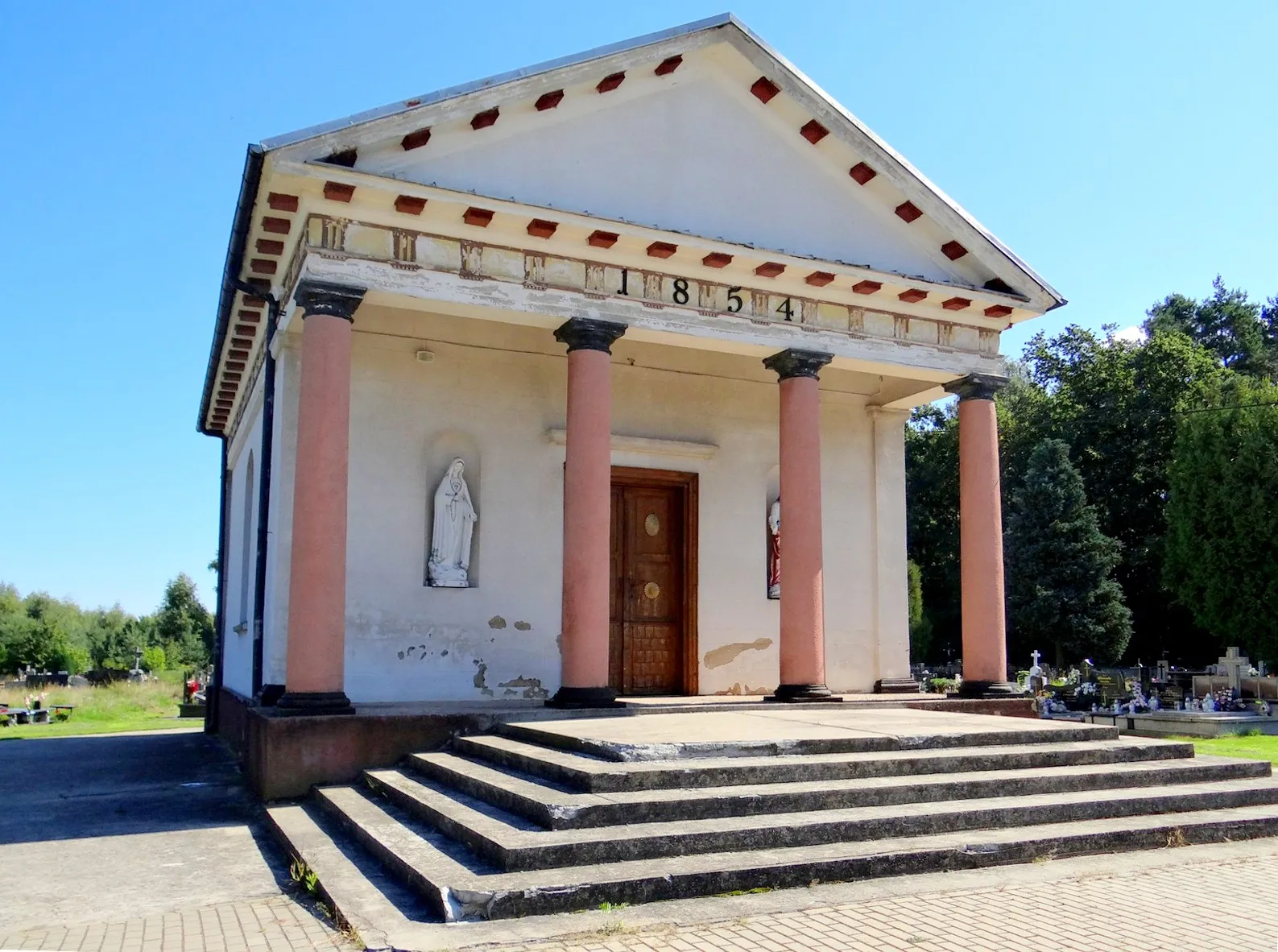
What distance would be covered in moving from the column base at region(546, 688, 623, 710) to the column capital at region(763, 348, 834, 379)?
4.39 meters

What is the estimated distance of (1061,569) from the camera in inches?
1510

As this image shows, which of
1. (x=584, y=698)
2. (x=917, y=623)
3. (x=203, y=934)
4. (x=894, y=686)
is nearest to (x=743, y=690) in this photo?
(x=894, y=686)

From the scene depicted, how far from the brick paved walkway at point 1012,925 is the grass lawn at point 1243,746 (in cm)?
732

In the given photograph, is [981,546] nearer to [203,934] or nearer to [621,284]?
[621,284]

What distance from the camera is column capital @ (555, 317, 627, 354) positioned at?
1147 centimetres

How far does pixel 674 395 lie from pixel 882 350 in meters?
2.86

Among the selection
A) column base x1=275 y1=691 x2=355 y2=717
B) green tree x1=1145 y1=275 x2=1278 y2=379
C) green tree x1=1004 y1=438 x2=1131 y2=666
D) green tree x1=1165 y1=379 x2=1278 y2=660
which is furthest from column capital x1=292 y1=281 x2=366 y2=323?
green tree x1=1145 y1=275 x2=1278 y2=379

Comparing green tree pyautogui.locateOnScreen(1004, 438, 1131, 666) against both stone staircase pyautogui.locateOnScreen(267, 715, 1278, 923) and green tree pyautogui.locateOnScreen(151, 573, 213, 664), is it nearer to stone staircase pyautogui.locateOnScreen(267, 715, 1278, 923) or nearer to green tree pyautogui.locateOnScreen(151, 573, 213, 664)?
stone staircase pyautogui.locateOnScreen(267, 715, 1278, 923)

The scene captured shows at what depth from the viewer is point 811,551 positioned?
40.8ft

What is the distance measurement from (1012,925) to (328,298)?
25.9 feet

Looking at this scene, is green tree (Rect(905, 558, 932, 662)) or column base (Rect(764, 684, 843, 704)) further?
green tree (Rect(905, 558, 932, 662))

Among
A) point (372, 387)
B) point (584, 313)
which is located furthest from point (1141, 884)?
point (372, 387)

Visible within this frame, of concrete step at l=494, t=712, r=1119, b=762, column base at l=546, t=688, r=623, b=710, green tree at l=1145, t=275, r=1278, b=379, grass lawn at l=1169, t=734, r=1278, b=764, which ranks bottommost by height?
grass lawn at l=1169, t=734, r=1278, b=764

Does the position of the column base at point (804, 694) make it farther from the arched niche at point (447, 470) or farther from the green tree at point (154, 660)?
the green tree at point (154, 660)
